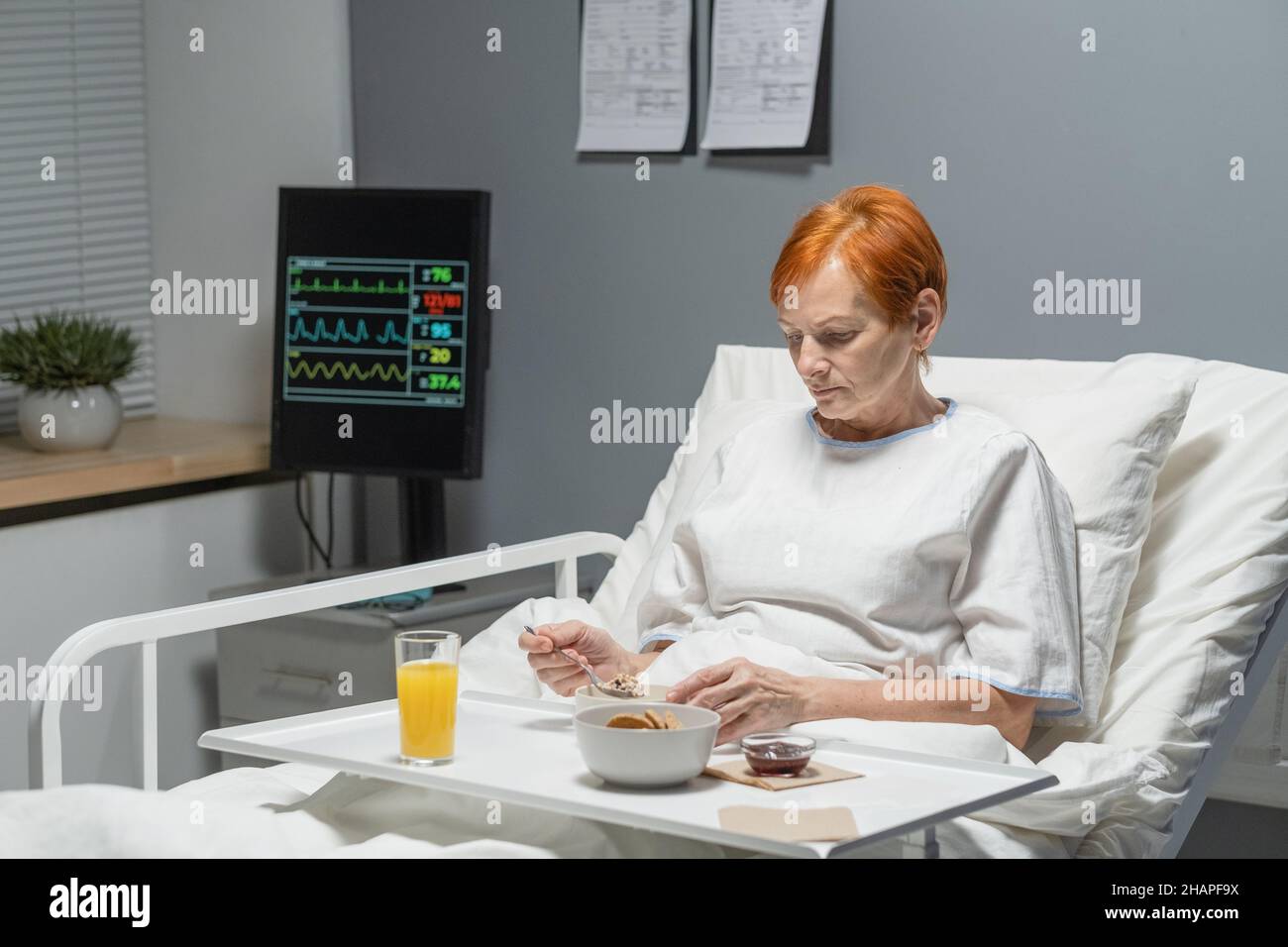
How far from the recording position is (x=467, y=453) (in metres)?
2.51

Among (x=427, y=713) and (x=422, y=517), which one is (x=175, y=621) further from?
(x=422, y=517)

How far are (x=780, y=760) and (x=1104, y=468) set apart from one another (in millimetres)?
648

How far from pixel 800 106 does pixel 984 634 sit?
3.53ft

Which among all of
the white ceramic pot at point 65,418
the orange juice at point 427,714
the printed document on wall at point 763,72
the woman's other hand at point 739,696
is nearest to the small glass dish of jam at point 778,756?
the woman's other hand at point 739,696

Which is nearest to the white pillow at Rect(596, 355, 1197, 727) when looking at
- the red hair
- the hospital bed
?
the hospital bed

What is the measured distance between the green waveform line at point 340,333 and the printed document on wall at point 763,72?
600 millimetres

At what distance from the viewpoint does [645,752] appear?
1.13 m

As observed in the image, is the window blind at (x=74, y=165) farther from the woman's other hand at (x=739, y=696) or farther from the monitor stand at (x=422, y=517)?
the woman's other hand at (x=739, y=696)

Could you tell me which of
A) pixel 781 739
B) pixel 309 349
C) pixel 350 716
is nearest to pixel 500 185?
pixel 309 349

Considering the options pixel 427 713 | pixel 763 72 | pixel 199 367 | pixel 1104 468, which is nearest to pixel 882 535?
pixel 1104 468

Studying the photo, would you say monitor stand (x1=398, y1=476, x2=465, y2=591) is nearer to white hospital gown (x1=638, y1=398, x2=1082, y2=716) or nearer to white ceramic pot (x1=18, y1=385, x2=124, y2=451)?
white ceramic pot (x1=18, y1=385, x2=124, y2=451)

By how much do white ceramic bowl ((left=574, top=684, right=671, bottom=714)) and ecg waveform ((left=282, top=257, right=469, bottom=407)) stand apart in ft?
3.78

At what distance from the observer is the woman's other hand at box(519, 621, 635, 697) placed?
1509mm
